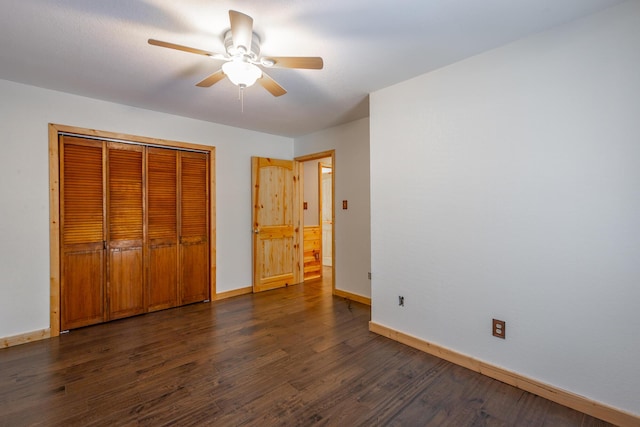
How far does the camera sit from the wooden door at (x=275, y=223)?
4.34 meters

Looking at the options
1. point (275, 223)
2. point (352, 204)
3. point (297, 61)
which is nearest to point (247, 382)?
point (297, 61)

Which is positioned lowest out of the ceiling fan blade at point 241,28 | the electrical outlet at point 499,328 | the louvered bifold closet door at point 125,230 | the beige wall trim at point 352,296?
the beige wall trim at point 352,296

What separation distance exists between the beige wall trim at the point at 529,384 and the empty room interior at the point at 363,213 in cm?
1

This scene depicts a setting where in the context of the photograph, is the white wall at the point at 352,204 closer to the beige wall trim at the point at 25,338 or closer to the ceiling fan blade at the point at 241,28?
the ceiling fan blade at the point at 241,28

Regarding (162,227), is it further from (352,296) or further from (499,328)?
(499,328)

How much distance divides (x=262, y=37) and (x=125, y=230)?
105 inches

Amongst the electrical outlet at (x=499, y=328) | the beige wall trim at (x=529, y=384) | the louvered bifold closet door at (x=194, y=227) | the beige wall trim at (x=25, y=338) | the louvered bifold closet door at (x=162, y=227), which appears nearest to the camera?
the beige wall trim at (x=529, y=384)

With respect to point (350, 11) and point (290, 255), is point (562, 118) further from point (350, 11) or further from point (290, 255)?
point (290, 255)

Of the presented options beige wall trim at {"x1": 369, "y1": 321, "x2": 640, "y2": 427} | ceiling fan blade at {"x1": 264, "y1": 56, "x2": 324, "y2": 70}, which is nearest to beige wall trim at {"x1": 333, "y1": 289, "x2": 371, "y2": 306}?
beige wall trim at {"x1": 369, "y1": 321, "x2": 640, "y2": 427}

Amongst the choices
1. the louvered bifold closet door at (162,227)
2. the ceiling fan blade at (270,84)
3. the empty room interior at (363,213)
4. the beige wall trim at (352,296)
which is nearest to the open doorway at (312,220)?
the beige wall trim at (352,296)

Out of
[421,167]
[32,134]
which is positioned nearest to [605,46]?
[421,167]

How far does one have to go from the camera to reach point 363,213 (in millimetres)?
3859

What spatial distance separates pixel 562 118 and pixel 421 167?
3.28 ft

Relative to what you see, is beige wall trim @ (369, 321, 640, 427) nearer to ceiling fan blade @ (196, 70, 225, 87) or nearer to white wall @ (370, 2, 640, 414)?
white wall @ (370, 2, 640, 414)
